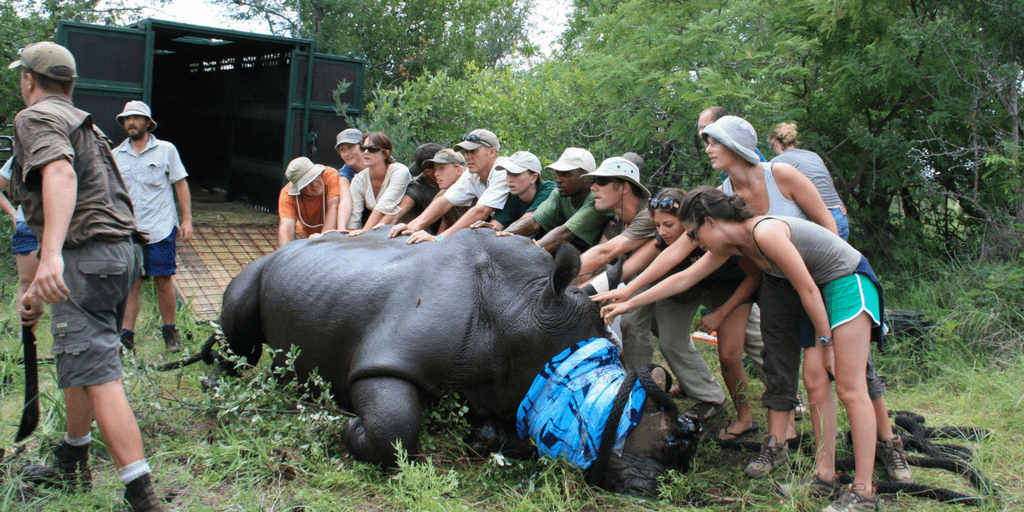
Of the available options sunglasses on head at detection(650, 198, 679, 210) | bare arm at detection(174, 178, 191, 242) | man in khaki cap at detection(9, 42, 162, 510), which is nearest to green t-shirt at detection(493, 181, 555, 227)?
sunglasses on head at detection(650, 198, 679, 210)

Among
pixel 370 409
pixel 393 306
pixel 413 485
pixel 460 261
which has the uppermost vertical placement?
pixel 460 261

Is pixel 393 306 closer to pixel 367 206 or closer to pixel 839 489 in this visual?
pixel 839 489

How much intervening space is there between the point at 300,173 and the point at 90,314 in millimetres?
3281

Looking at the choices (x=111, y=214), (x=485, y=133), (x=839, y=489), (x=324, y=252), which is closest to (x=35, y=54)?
(x=111, y=214)

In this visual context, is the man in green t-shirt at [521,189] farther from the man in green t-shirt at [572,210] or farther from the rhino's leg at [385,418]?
the rhino's leg at [385,418]

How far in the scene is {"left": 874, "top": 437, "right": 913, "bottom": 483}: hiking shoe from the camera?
344 cm

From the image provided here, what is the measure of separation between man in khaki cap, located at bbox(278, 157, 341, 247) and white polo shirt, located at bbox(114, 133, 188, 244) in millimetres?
894

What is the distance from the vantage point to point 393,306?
362cm

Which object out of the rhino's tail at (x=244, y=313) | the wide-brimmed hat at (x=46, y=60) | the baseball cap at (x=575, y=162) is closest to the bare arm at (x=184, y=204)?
the rhino's tail at (x=244, y=313)

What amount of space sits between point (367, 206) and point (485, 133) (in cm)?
148

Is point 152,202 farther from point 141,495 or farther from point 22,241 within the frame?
point 141,495

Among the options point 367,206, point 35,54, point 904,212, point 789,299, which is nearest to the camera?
point 35,54

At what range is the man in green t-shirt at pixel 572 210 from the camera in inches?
178

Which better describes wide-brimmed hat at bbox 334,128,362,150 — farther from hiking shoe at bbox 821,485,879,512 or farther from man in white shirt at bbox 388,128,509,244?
hiking shoe at bbox 821,485,879,512
